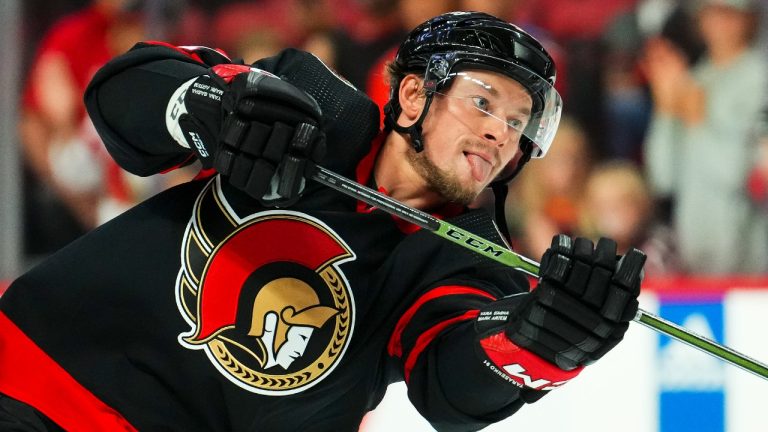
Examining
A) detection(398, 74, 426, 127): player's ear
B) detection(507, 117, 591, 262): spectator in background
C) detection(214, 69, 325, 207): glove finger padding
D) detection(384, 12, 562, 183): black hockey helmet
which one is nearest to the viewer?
detection(214, 69, 325, 207): glove finger padding

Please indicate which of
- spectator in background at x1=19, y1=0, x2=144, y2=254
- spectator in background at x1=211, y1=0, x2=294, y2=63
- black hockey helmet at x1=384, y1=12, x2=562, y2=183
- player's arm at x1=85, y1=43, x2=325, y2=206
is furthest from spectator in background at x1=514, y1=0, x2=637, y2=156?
player's arm at x1=85, y1=43, x2=325, y2=206

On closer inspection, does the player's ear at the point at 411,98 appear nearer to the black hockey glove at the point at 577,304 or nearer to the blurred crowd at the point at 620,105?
the black hockey glove at the point at 577,304

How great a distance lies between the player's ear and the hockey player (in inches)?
2.7

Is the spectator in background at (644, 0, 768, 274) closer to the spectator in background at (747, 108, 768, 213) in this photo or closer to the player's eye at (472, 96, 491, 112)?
the spectator in background at (747, 108, 768, 213)

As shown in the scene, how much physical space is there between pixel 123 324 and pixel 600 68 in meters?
2.72

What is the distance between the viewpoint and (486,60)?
2559 mm

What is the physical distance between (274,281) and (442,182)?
449mm

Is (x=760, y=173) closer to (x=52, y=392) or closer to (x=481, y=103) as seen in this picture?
(x=481, y=103)

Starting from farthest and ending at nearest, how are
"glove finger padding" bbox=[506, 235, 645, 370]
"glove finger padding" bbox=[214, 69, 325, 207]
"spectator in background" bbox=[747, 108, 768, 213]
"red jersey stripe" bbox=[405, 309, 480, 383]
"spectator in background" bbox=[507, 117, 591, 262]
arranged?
"spectator in background" bbox=[507, 117, 591, 262], "spectator in background" bbox=[747, 108, 768, 213], "red jersey stripe" bbox=[405, 309, 480, 383], "glove finger padding" bbox=[214, 69, 325, 207], "glove finger padding" bbox=[506, 235, 645, 370]

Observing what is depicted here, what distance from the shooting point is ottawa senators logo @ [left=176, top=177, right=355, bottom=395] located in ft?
7.91

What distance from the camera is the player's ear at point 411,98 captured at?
2711mm

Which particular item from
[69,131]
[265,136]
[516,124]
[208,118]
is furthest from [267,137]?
[69,131]

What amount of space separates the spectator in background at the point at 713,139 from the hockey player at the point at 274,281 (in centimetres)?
192

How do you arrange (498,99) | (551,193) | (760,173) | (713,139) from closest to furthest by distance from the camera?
(498,99) < (760,173) < (713,139) < (551,193)
